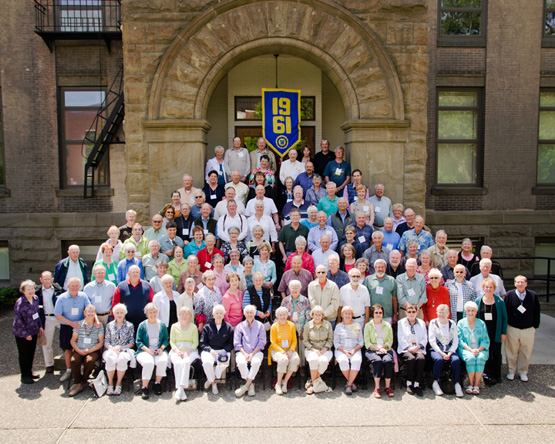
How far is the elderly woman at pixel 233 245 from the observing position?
8.14 metres

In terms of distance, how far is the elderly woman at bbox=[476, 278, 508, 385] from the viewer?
7188 mm

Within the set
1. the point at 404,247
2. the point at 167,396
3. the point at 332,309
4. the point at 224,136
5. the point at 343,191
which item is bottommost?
the point at 167,396

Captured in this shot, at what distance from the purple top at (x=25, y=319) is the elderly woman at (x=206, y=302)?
92.0 inches

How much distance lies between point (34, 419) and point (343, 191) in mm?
6404

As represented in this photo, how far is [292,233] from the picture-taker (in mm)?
8453

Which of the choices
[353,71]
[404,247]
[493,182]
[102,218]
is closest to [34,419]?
[404,247]

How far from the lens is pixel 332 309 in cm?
727

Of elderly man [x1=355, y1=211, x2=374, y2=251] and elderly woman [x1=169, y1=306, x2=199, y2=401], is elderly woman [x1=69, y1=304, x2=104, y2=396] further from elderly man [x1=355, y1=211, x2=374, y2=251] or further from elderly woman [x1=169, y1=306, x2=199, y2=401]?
elderly man [x1=355, y1=211, x2=374, y2=251]

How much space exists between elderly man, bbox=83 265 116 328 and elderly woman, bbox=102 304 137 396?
0.50 metres

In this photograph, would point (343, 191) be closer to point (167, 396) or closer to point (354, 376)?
point (354, 376)

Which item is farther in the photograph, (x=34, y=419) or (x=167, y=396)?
(x=167, y=396)

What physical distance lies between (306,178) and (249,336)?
3702mm

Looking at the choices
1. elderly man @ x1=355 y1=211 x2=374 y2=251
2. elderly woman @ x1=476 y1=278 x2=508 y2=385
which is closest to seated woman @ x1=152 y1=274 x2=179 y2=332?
elderly man @ x1=355 y1=211 x2=374 y2=251

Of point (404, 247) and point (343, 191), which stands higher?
point (343, 191)
